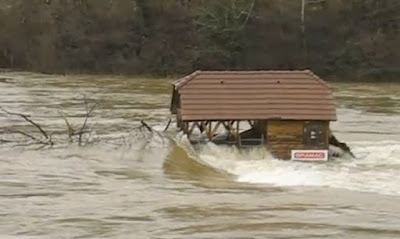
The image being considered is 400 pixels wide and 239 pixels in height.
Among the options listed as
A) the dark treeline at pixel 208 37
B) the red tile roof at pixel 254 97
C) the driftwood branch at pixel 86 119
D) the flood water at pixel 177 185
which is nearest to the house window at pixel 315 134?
the red tile roof at pixel 254 97

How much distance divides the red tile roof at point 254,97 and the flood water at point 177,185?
4.17 ft

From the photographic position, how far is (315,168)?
2942 centimetres

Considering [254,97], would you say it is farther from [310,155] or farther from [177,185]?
[177,185]

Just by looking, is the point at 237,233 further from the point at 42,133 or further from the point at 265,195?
the point at 42,133

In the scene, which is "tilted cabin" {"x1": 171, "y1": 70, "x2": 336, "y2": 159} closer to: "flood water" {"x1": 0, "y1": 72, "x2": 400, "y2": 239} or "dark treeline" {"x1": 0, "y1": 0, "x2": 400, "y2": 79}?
"flood water" {"x1": 0, "y1": 72, "x2": 400, "y2": 239}

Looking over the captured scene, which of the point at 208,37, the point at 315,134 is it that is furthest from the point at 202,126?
the point at 208,37

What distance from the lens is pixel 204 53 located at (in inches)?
2896

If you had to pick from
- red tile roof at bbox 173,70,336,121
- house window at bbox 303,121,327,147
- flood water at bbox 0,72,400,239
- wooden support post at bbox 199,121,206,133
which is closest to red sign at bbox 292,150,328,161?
house window at bbox 303,121,327,147

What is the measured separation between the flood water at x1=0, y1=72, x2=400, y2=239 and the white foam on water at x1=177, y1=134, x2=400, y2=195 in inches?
1.3

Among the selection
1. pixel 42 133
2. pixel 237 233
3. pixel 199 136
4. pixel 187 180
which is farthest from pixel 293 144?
pixel 237 233

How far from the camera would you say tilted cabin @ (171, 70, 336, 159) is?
30.9 meters

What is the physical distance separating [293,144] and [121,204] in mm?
10155

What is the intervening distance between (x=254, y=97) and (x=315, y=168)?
365 cm

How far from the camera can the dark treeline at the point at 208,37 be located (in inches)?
2876
